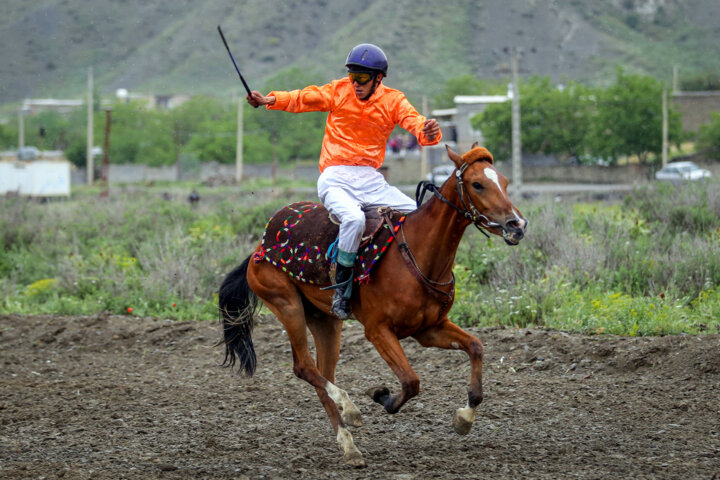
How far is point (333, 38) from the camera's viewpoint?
97.9m

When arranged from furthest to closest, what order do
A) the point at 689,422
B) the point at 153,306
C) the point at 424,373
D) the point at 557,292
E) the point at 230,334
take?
1. the point at 153,306
2. the point at 557,292
3. the point at 424,373
4. the point at 230,334
5. the point at 689,422

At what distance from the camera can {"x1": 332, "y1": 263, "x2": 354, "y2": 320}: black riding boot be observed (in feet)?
20.3

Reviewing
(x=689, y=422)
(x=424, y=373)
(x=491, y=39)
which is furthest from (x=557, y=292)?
(x=491, y=39)

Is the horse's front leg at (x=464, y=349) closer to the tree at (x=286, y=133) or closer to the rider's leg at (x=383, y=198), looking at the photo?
the rider's leg at (x=383, y=198)

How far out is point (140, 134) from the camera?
77.3 metres

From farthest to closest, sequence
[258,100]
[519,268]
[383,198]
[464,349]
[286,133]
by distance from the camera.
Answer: [286,133]
[519,268]
[383,198]
[258,100]
[464,349]

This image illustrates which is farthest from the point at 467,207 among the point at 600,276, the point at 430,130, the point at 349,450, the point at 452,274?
the point at 600,276

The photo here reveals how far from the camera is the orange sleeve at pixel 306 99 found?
6.46 meters

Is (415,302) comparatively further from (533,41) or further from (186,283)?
(533,41)

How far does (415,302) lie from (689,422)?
8.06ft

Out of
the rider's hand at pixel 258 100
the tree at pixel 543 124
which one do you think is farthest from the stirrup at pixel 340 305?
the tree at pixel 543 124

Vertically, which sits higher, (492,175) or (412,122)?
(412,122)

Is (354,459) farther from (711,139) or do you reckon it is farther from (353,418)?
(711,139)

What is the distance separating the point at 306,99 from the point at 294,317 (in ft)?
5.92
